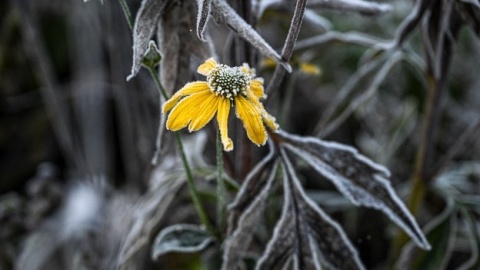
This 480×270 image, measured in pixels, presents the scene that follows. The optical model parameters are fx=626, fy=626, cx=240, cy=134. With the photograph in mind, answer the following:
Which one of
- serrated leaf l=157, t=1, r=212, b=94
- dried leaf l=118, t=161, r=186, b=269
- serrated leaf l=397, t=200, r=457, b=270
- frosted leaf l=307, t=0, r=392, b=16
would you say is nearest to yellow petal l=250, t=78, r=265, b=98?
serrated leaf l=157, t=1, r=212, b=94

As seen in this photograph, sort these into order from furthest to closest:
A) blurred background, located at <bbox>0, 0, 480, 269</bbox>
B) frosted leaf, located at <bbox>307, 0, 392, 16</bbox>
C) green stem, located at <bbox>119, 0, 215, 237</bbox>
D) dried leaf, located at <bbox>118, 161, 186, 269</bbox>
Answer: blurred background, located at <bbox>0, 0, 480, 269</bbox> < dried leaf, located at <bbox>118, 161, 186, 269</bbox> < frosted leaf, located at <bbox>307, 0, 392, 16</bbox> < green stem, located at <bbox>119, 0, 215, 237</bbox>

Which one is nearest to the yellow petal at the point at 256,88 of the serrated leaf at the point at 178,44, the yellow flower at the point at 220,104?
the yellow flower at the point at 220,104

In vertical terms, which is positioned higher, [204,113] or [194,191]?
[204,113]

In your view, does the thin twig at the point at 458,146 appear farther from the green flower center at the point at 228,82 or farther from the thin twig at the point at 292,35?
the green flower center at the point at 228,82

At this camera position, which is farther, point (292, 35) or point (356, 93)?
point (356, 93)

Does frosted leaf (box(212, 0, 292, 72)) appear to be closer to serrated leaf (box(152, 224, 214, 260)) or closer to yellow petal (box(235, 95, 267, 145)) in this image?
yellow petal (box(235, 95, 267, 145))

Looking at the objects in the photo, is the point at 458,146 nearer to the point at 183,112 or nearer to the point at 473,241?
the point at 473,241

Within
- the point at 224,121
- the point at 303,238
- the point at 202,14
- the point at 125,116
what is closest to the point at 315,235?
the point at 303,238
